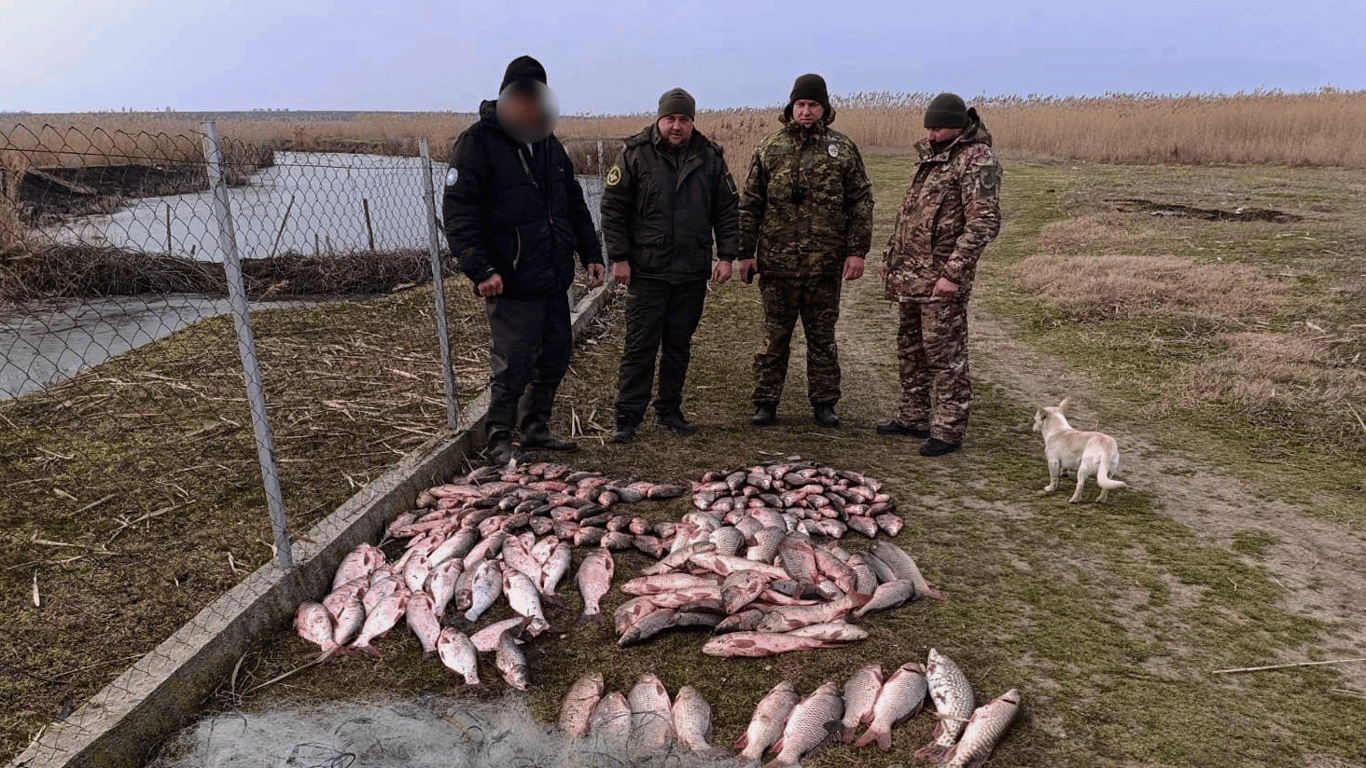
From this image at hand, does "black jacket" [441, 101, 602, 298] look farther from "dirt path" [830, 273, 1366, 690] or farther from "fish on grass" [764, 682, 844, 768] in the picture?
"fish on grass" [764, 682, 844, 768]

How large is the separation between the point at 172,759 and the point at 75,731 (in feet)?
1.00

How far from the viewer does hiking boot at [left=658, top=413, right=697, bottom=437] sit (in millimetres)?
5930

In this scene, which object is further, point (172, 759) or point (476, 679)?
point (476, 679)

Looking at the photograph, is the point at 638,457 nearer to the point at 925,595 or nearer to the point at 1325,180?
the point at 925,595

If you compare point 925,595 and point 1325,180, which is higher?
point 1325,180

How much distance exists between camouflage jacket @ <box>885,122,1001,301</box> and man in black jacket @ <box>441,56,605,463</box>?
6.52 ft

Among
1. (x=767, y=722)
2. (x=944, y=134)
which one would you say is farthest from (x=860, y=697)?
(x=944, y=134)

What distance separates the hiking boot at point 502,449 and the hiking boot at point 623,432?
706 millimetres

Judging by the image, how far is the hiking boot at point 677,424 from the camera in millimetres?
5930

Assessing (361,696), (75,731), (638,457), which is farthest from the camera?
(638,457)

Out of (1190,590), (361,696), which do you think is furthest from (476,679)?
(1190,590)

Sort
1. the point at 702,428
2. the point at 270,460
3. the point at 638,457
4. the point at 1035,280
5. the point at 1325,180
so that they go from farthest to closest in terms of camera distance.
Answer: the point at 1325,180 < the point at 1035,280 < the point at 702,428 < the point at 638,457 < the point at 270,460

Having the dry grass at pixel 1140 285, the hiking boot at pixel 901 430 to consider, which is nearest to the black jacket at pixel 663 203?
the hiking boot at pixel 901 430

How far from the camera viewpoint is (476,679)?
10.5ft
